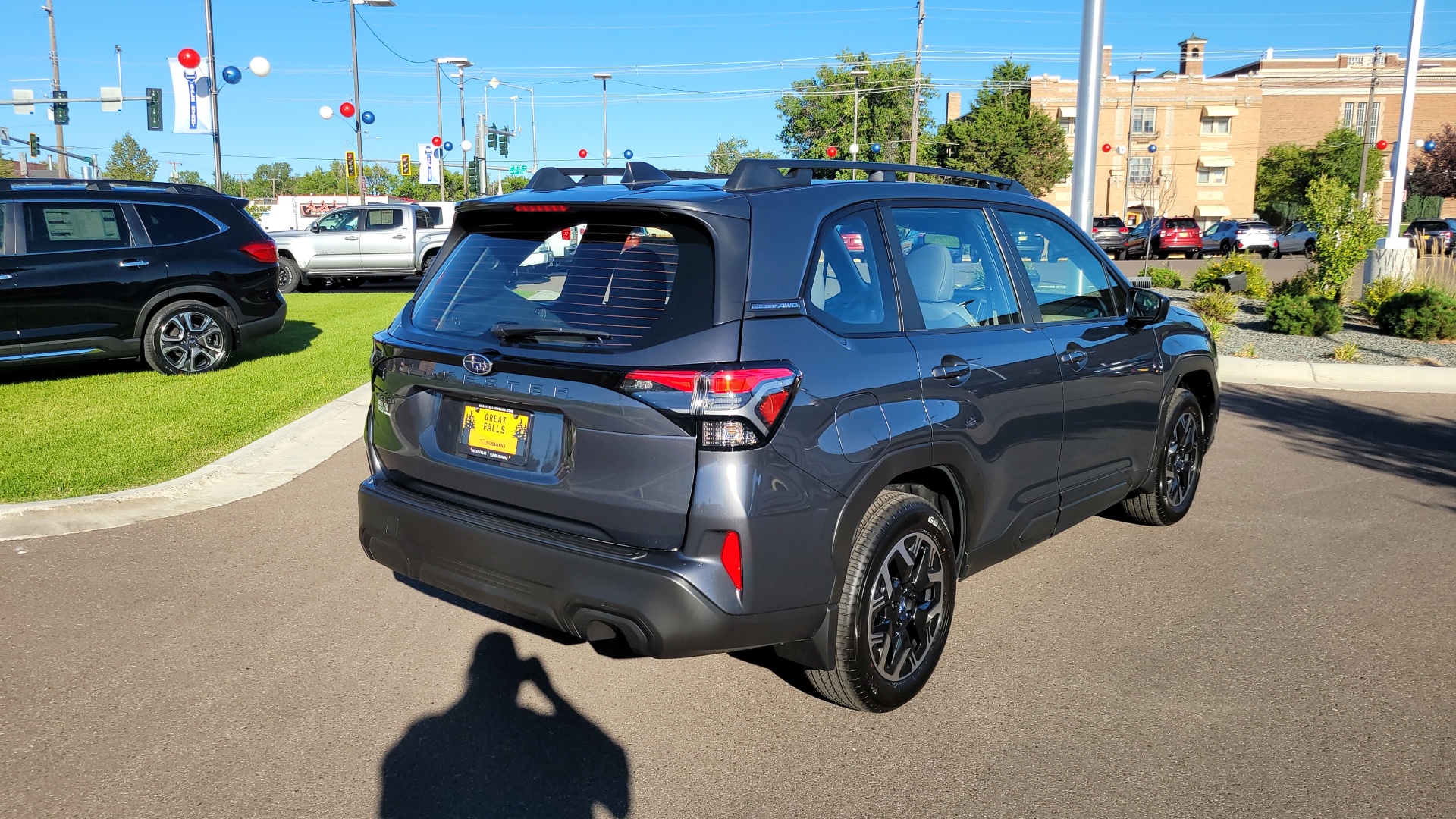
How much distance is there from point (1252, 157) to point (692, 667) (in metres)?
82.1

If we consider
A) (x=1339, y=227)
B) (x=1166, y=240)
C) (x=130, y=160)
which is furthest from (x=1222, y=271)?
(x=130, y=160)

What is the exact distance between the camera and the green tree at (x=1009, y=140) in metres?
63.9

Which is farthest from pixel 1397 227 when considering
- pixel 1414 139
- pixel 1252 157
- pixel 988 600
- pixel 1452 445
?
pixel 1414 139

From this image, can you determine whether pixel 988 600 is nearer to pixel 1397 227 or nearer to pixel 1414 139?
pixel 1397 227

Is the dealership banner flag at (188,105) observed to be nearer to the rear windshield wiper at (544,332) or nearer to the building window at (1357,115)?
the rear windshield wiper at (544,332)

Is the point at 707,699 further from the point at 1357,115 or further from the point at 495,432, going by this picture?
the point at 1357,115

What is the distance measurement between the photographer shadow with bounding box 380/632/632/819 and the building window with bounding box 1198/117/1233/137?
8058cm

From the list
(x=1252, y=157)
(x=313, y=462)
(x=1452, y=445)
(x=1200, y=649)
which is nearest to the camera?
(x=1200, y=649)

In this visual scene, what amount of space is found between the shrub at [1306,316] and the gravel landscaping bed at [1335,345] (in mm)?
109

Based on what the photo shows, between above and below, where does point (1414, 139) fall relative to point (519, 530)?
above

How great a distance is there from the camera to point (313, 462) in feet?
24.3

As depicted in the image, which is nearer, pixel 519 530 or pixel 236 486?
pixel 519 530

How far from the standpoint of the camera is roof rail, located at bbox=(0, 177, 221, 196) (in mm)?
9570

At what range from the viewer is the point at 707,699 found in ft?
12.9
